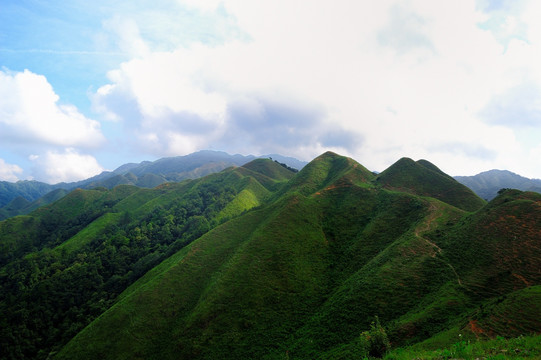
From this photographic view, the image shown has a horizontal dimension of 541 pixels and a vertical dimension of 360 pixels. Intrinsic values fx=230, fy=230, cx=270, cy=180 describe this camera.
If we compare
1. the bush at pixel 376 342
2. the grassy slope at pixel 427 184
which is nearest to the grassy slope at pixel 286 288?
the bush at pixel 376 342

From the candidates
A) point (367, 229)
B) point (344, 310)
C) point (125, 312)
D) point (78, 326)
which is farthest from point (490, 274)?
point (78, 326)

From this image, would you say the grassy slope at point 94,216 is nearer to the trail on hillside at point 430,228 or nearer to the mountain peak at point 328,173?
the mountain peak at point 328,173

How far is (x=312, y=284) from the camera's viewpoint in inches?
2157

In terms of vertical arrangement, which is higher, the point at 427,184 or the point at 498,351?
the point at 427,184

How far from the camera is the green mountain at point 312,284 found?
36.5 metres

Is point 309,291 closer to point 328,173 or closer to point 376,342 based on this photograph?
point 376,342

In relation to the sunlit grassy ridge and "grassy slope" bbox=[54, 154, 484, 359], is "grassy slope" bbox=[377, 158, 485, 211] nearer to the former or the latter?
the sunlit grassy ridge

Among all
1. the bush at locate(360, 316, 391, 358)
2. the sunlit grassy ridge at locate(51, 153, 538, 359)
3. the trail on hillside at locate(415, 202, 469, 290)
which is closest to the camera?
the bush at locate(360, 316, 391, 358)

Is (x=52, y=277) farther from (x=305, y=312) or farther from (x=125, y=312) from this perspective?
(x=305, y=312)

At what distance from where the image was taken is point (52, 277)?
94625 millimetres

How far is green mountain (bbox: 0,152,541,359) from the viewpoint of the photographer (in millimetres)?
36500

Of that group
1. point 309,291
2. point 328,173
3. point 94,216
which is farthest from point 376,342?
point 94,216

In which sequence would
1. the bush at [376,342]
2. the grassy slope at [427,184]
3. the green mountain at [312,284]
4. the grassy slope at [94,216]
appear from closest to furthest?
the bush at [376,342]
the green mountain at [312,284]
the grassy slope at [427,184]
the grassy slope at [94,216]

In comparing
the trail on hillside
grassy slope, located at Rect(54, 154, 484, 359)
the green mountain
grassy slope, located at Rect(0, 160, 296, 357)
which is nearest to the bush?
the green mountain
